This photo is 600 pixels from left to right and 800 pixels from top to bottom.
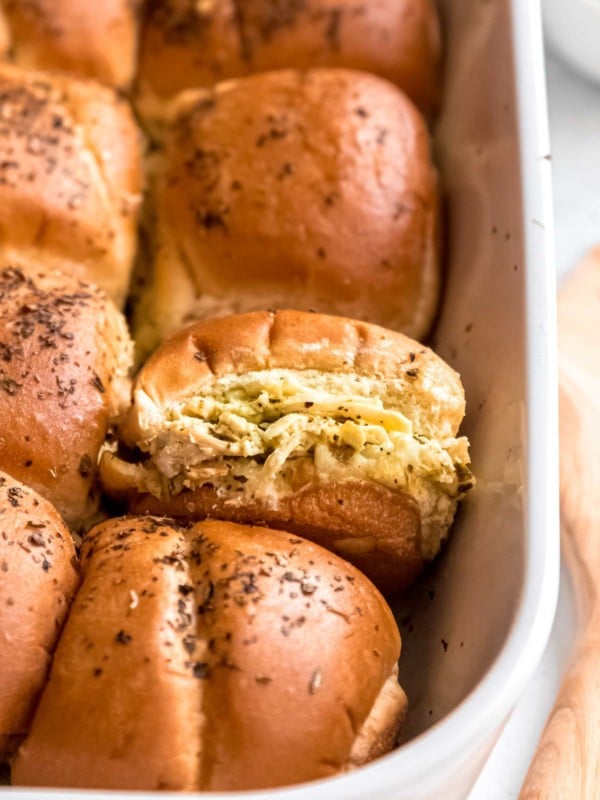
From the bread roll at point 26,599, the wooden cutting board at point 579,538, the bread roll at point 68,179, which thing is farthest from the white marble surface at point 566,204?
the bread roll at point 68,179

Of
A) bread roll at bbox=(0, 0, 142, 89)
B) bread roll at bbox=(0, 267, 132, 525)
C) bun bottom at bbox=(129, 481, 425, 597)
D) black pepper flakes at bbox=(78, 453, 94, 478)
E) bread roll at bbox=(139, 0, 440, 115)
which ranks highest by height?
bread roll at bbox=(139, 0, 440, 115)

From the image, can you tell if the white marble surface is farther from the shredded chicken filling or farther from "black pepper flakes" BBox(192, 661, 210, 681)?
"black pepper flakes" BBox(192, 661, 210, 681)

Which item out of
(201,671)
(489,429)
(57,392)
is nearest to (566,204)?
(489,429)

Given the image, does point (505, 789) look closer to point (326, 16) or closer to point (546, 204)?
point (546, 204)

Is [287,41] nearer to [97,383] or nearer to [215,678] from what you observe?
[97,383]

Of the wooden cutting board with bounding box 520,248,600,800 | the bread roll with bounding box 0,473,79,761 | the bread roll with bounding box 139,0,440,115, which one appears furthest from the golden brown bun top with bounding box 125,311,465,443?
the bread roll with bounding box 139,0,440,115

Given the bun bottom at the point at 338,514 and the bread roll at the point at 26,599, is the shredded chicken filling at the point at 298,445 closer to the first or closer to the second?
the bun bottom at the point at 338,514
